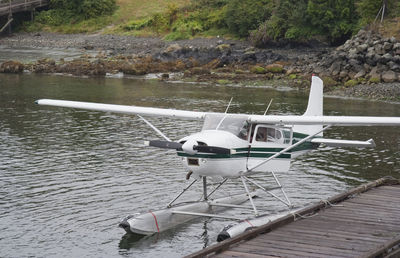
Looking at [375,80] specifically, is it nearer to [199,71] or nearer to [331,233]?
[199,71]

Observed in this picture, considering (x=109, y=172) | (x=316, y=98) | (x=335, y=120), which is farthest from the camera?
(x=109, y=172)

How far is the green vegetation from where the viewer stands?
166 feet

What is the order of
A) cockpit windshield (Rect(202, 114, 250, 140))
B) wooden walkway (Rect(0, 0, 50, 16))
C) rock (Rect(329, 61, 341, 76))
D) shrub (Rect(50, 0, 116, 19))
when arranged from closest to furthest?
cockpit windshield (Rect(202, 114, 250, 140))
rock (Rect(329, 61, 341, 76))
wooden walkway (Rect(0, 0, 50, 16))
shrub (Rect(50, 0, 116, 19))

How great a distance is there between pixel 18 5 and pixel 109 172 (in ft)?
197

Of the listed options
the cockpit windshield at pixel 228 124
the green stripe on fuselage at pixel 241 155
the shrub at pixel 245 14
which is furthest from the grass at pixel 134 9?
the cockpit windshield at pixel 228 124

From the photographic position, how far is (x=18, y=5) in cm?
7231

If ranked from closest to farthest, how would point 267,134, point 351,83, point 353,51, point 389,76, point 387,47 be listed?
1. point 267,134
2. point 389,76
3. point 351,83
4. point 387,47
5. point 353,51

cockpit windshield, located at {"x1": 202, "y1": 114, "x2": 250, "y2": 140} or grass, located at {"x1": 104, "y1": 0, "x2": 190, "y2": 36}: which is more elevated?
grass, located at {"x1": 104, "y1": 0, "x2": 190, "y2": 36}

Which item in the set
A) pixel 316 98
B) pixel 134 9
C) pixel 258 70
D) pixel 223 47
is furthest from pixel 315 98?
pixel 134 9

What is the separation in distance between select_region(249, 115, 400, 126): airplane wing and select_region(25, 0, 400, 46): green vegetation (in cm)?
3628

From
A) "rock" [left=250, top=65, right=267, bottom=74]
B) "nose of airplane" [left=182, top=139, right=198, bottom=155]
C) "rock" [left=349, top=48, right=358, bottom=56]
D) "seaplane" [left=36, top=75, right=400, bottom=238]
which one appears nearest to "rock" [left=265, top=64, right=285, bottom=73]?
"rock" [left=250, top=65, right=267, bottom=74]

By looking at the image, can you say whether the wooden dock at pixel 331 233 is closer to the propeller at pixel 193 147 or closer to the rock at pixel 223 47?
the propeller at pixel 193 147

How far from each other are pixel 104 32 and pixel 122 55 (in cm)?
1484

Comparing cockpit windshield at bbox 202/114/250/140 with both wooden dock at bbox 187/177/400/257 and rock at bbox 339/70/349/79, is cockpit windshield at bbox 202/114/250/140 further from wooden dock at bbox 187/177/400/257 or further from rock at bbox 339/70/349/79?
rock at bbox 339/70/349/79
